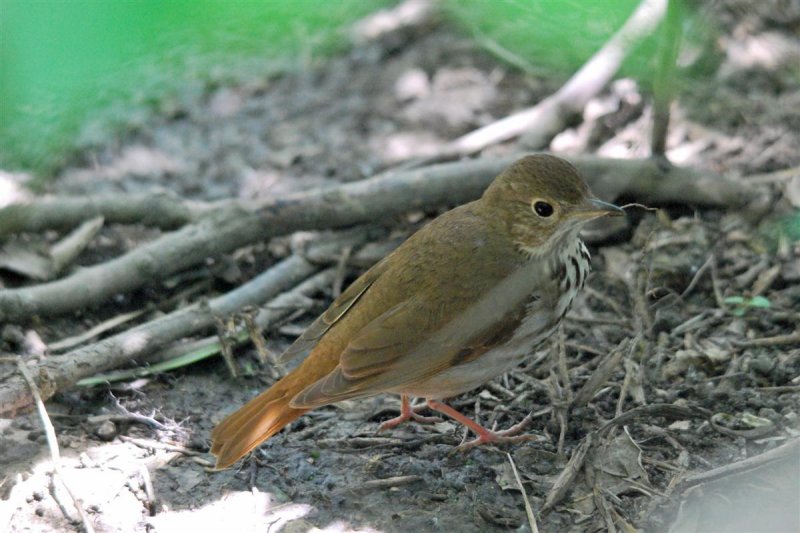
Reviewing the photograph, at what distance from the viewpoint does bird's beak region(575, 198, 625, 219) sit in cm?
382

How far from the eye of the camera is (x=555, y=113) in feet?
20.6

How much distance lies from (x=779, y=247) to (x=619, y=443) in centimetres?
192

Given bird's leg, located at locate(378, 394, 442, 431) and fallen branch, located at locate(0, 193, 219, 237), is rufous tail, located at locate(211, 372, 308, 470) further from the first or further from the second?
fallen branch, located at locate(0, 193, 219, 237)

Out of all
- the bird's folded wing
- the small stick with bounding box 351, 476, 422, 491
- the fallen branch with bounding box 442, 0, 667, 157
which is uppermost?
the bird's folded wing

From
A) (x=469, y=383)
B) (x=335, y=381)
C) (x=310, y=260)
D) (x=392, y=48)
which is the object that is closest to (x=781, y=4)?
(x=392, y=48)

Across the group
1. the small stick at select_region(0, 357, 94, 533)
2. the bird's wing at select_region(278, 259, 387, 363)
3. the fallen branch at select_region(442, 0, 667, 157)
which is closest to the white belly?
the bird's wing at select_region(278, 259, 387, 363)

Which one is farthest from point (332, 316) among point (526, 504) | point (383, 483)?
point (526, 504)

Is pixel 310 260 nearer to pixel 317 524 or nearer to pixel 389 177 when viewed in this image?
pixel 389 177

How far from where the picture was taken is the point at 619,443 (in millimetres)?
3941

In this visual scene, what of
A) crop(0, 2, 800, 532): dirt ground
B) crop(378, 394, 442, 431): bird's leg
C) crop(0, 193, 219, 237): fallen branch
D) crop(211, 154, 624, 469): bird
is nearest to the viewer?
crop(0, 2, 800, 532): dirt ground

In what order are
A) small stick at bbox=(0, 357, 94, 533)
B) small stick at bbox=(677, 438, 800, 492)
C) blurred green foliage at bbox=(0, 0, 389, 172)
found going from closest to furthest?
blurred green foliage at bbox=(0, 0, 389, 172)
small stick at bbox=(677, 438, 800, 492)
small stick at bbox=(0, 357, 94, 533)

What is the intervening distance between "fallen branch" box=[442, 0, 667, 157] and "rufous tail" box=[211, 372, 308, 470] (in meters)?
2.76

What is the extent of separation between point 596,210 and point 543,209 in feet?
0.82

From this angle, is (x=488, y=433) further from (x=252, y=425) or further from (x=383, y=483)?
(x=252, y=425)
